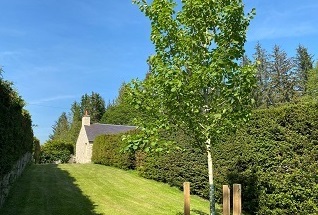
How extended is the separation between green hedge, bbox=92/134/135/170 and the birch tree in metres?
13.1

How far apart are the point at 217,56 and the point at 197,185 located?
793 centimetres

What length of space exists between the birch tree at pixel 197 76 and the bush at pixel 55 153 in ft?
122

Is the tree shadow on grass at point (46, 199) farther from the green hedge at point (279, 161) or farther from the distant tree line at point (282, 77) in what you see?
the distant tree line at point (282, 77)

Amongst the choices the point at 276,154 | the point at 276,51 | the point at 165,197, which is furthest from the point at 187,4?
the point at 276,51

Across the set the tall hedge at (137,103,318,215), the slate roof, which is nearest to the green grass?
the tall hedge at (137,103,318,215)

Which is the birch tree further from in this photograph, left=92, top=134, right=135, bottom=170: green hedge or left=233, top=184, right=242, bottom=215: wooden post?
left=92, top=134, right=135, bottom=170: green hedge

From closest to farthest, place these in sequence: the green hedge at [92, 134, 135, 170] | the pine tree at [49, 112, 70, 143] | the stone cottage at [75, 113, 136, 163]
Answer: the green hedge at [92, 134, 135, 170], the stone cottage at [75, 113, 136, 163], the pine tree at [49, 112, 70, 143]

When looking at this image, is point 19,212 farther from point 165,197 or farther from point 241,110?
point 241,110

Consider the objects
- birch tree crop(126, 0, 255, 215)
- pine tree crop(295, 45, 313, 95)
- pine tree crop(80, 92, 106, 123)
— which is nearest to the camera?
birch tree crop(126, 0, 255, 215)

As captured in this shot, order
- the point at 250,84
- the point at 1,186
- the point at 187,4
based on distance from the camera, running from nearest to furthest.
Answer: the point at 250,84, the point at 187,4, the point at 1,186

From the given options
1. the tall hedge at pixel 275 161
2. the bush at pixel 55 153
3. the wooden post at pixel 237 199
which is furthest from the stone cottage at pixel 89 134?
the wooden post at pixel 237 199

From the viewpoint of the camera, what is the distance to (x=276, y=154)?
9.71m

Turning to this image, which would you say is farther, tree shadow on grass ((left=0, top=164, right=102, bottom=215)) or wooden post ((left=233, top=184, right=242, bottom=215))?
tree shadow on grass ((left=0, top=164, right=102, bottom=215))

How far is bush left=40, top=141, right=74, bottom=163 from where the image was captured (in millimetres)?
41438
